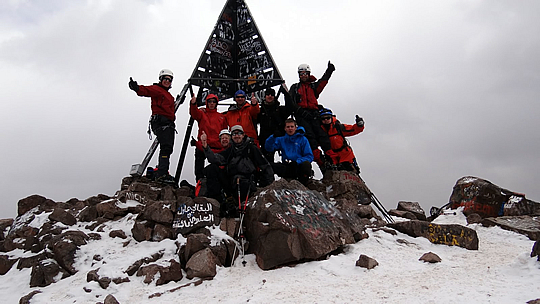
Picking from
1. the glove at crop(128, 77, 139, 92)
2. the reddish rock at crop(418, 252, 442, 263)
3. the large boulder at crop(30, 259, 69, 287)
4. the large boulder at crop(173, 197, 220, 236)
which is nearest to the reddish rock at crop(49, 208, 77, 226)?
the large boulder at crop(30, 259, 69, 287)

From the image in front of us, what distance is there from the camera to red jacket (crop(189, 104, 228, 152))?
844cm

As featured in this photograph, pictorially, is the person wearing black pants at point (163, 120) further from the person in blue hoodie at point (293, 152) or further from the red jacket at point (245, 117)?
the person in blue hoodie at point (293, 152)

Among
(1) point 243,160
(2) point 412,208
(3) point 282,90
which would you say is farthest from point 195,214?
(2) point 412,208

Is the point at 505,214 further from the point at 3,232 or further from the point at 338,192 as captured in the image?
the point at 3,232

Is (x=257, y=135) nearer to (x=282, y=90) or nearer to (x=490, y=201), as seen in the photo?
(x=282, y=90)

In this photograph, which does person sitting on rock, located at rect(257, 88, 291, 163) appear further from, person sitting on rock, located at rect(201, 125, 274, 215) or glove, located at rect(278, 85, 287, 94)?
person sitting on rock, located at rect(201, 125, 274, 215)

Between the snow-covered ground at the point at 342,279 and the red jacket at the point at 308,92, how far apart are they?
4.17m

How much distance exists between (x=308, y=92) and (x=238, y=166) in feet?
12.1

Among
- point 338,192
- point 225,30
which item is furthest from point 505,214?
point 225,30

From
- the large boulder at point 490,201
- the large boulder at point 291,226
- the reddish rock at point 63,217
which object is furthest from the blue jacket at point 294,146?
the large boulder at point 490,201

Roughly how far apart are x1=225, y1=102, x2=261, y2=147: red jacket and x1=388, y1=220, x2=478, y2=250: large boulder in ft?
13.5

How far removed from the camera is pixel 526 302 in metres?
3.57

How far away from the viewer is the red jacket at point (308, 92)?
31.0 ft

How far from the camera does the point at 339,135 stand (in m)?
9.48
